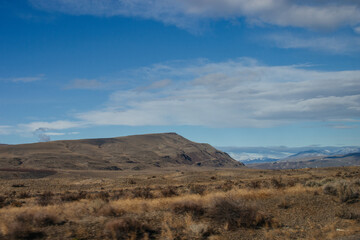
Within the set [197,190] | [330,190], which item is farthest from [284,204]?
[197,190]

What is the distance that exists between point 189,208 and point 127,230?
4.13 metres

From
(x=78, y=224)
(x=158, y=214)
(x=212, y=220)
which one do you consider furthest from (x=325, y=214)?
(x=78, y=224)

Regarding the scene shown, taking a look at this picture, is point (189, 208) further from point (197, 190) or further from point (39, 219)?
point (197, 190)

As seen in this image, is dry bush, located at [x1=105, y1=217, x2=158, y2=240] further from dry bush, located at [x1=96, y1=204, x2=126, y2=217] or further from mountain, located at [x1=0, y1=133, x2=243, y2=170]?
mountain, located at [x1=0, y1=133, x2=243, y2=170]

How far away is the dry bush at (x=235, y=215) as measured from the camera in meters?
12.6

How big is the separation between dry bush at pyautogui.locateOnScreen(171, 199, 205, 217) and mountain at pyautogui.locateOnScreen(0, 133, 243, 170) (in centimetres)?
9384

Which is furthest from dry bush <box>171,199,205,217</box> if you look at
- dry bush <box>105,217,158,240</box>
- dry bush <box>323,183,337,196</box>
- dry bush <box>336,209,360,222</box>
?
dry bush <box>323,183,337,196</box>

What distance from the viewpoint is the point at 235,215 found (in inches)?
514

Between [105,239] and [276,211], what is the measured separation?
28.7 ft

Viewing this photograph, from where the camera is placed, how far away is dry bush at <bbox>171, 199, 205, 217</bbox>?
14.2 m

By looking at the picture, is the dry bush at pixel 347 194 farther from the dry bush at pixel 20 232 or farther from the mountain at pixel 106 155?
the mountain at pixel 106 155

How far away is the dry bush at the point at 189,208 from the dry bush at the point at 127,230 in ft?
9.32

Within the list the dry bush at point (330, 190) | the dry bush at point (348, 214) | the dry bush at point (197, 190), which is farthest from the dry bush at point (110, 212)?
the dry bush at point (330, 190)

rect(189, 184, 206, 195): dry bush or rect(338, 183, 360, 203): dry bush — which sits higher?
rect(338, 183, 360, 203): dry bush
